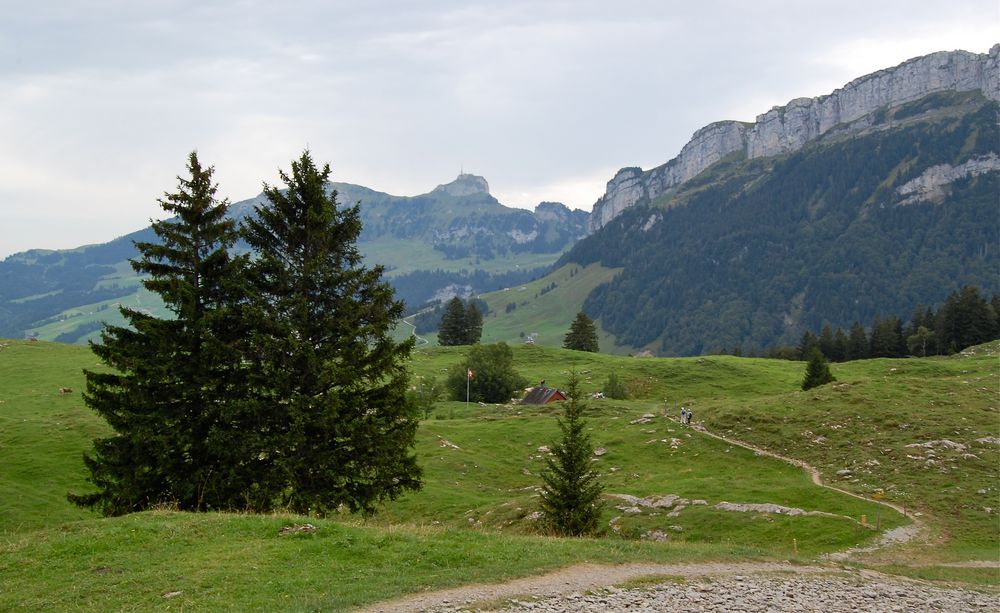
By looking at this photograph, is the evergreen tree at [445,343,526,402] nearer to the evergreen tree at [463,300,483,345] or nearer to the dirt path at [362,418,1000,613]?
the evergreen tree at [463,300,483,345]

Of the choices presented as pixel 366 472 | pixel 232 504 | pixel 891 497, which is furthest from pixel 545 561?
pixel 891 497

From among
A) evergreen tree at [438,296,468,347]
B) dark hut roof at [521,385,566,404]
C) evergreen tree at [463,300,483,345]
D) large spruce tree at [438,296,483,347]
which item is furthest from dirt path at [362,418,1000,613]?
evergreen tree at [438,296,468,347]

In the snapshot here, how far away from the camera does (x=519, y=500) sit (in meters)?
46.6

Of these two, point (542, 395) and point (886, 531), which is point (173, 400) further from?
point (542, 395)

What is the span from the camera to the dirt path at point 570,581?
53.2ft

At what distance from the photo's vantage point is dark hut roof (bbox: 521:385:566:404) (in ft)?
299

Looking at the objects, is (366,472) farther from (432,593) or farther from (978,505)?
(978,505)

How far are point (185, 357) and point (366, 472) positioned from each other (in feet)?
28.8

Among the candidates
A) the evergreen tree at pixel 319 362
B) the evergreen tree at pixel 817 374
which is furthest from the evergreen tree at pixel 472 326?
the evergreen tree at pixel 319 362

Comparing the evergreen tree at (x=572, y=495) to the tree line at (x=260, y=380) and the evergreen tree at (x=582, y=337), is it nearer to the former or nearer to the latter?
the tree line at (x=260, y=380)

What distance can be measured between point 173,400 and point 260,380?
4.41 metres

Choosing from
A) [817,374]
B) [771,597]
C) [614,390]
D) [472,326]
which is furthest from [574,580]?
[472,326]

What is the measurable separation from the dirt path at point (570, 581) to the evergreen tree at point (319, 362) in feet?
36.9

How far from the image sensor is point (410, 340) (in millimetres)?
29000
